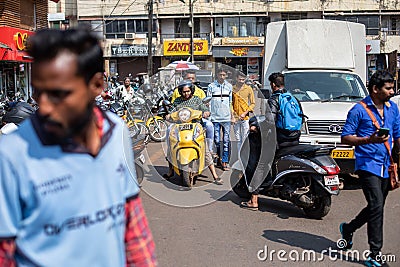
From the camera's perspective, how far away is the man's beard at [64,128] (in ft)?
6.05

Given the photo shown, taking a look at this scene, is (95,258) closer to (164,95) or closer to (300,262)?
(300,262)

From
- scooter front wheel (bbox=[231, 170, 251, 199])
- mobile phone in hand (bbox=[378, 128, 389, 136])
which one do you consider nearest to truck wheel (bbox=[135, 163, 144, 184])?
scooter front wheel (bbox=[231, 170, 251, 199])

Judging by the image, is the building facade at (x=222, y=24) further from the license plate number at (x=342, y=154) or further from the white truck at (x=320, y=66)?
the license plate number at (x=342, y=154)

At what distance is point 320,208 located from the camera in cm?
663

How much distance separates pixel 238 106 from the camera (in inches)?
401

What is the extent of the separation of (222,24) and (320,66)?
3723 cm

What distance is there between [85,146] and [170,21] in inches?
1840

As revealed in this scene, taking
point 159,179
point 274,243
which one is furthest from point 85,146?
point 159,179

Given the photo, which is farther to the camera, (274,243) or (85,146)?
(274,243)

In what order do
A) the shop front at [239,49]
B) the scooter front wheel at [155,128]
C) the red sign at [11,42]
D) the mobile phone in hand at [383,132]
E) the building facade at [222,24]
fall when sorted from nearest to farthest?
the mobile phone in hand at [383,132] < the scooter front wheel at [155,128] < the red sign at [11,42] < the shop front at [239,49] < the building facade at [222,24]

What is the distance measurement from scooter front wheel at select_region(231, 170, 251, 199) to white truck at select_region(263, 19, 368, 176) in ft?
4.44

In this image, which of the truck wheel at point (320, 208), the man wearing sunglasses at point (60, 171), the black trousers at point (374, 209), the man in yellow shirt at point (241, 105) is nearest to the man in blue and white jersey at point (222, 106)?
the man in yellow shirt at point (241, 105)

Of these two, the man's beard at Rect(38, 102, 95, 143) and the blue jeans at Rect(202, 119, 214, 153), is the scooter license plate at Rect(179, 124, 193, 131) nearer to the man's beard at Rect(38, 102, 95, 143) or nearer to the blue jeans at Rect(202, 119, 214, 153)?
the blue jeans at Rect(202, 119, 214, 153)

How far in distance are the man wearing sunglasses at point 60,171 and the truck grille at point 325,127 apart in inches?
268
